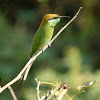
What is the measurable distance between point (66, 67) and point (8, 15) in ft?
6.14

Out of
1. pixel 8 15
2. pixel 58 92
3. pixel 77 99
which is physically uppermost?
pixel 8 15

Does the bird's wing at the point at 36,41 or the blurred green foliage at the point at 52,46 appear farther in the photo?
the blurred green foliage at the point at 52,46

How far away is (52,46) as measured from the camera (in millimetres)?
4859

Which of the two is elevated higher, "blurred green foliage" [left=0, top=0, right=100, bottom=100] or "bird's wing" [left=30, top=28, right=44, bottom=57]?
"blurred green foliage" [left=0, top=0, right=100, bottom=100]

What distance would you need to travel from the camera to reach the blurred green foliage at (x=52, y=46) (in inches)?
149

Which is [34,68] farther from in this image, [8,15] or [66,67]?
[8,15]

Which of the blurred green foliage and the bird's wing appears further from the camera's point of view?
the blurred green foliage

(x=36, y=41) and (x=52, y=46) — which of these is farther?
(x=52, y=46)

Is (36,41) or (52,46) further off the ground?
(52,46)

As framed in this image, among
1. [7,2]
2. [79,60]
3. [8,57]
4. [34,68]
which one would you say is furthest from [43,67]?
[7,2]

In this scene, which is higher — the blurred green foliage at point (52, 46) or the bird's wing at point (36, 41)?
the blurred green foliage at point (52, 46)

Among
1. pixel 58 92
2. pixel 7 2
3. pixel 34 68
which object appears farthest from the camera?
pixel 7 2

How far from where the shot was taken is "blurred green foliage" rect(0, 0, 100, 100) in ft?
12.4

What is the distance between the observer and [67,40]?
502 centimetres
